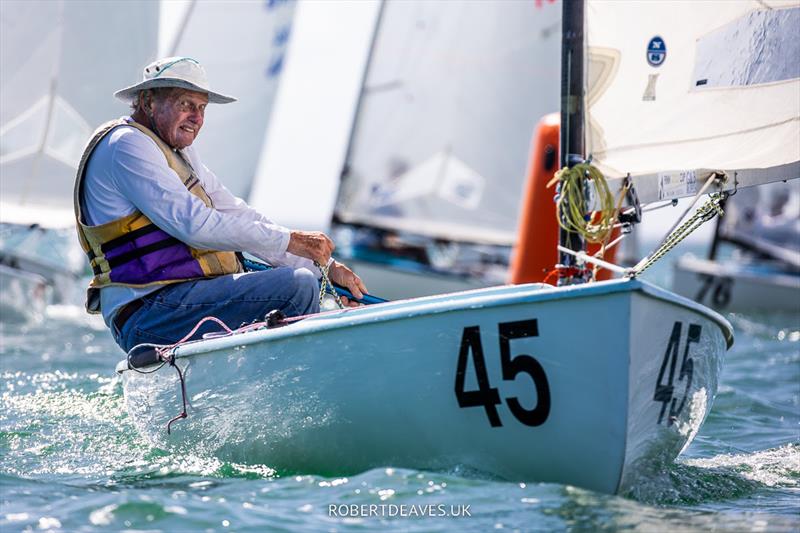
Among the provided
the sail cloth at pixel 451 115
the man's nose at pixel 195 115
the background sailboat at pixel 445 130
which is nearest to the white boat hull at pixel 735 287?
the background sailboat at pixel 445 130

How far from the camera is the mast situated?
477 centimetres

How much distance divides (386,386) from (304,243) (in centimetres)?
79

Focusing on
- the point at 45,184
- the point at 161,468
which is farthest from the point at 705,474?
the point at 45,184

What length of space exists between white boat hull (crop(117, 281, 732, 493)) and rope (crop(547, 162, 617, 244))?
2.54 feet

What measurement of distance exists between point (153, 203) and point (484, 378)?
4.49ft

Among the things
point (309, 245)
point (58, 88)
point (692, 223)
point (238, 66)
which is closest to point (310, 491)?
point (309, 245)

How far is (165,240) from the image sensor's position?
4.23 meters

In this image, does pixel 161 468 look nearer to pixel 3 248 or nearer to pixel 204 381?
pixel 204 381

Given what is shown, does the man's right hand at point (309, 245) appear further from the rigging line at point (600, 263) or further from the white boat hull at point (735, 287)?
the white boat hull at point (735, 287)

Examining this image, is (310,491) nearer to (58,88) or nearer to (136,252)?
(136,252)

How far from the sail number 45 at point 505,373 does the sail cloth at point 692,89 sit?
4.80ft

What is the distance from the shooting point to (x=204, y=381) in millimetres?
4027

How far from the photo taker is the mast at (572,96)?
15.6ft

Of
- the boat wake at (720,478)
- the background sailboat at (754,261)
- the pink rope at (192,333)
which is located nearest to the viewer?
the boat wake at (720,478)
